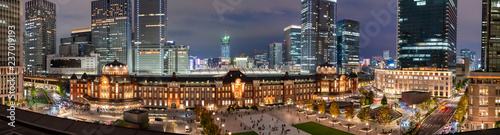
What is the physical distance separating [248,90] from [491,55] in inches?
2573

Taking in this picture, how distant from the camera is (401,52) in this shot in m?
154

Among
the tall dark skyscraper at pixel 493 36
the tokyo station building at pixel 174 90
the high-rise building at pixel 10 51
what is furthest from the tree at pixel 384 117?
the high-rise building at pixel 10 51

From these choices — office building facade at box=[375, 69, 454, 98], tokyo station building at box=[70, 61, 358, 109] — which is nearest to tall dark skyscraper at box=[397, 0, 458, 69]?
office building facade at box=[375, 69, 454, 98]

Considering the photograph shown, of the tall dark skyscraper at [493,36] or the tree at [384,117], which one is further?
the tall dark skyscraper at [493,36]

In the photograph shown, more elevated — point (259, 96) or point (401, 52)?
point (401, 52)

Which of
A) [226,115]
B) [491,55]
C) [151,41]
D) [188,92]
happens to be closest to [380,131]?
[491,55]

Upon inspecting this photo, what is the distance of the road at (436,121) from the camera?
211 feet

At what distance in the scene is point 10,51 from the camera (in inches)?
3457

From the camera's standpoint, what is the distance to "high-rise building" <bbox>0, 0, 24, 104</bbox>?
8606 cm

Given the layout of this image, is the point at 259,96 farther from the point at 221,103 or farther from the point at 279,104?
the point at 221,103

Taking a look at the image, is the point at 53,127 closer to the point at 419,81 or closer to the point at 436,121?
the point at 436,121

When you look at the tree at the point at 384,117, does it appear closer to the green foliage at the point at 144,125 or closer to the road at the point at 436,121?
the road at the point at 436,121

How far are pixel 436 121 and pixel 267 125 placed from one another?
147 feet

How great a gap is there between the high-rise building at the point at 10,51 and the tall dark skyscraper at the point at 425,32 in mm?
166124
